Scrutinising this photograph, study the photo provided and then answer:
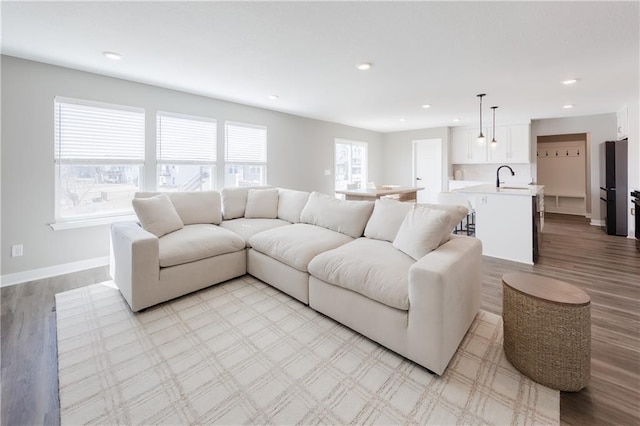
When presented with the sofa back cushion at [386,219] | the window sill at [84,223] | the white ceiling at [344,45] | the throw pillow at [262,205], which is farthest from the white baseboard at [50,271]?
the sofa back cushion at [386,219]

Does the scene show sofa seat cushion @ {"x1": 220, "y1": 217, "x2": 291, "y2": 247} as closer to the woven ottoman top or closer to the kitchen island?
the woven ottoman top

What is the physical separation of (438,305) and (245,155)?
14.3 feet

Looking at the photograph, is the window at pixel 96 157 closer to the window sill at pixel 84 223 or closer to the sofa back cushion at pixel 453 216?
the window sill at pixel 84 223

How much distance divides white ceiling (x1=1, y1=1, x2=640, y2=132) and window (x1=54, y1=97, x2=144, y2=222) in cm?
50

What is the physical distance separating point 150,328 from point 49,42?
281cm

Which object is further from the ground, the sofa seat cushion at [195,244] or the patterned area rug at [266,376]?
the sofa seat cushion at [195,244]

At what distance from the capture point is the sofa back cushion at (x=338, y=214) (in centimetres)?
299

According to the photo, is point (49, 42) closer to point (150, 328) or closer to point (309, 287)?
point (150, 328)

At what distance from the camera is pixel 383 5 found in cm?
204

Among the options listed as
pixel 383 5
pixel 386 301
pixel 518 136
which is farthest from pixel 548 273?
pixel 518 136

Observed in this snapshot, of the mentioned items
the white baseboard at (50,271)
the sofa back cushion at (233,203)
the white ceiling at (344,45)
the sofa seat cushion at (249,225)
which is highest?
the white ceiling at (344,45)

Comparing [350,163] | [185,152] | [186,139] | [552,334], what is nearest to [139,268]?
[185,152]

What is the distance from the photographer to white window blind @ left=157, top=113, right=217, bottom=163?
412 centimetres

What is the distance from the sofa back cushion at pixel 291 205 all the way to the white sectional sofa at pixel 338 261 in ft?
0.07
